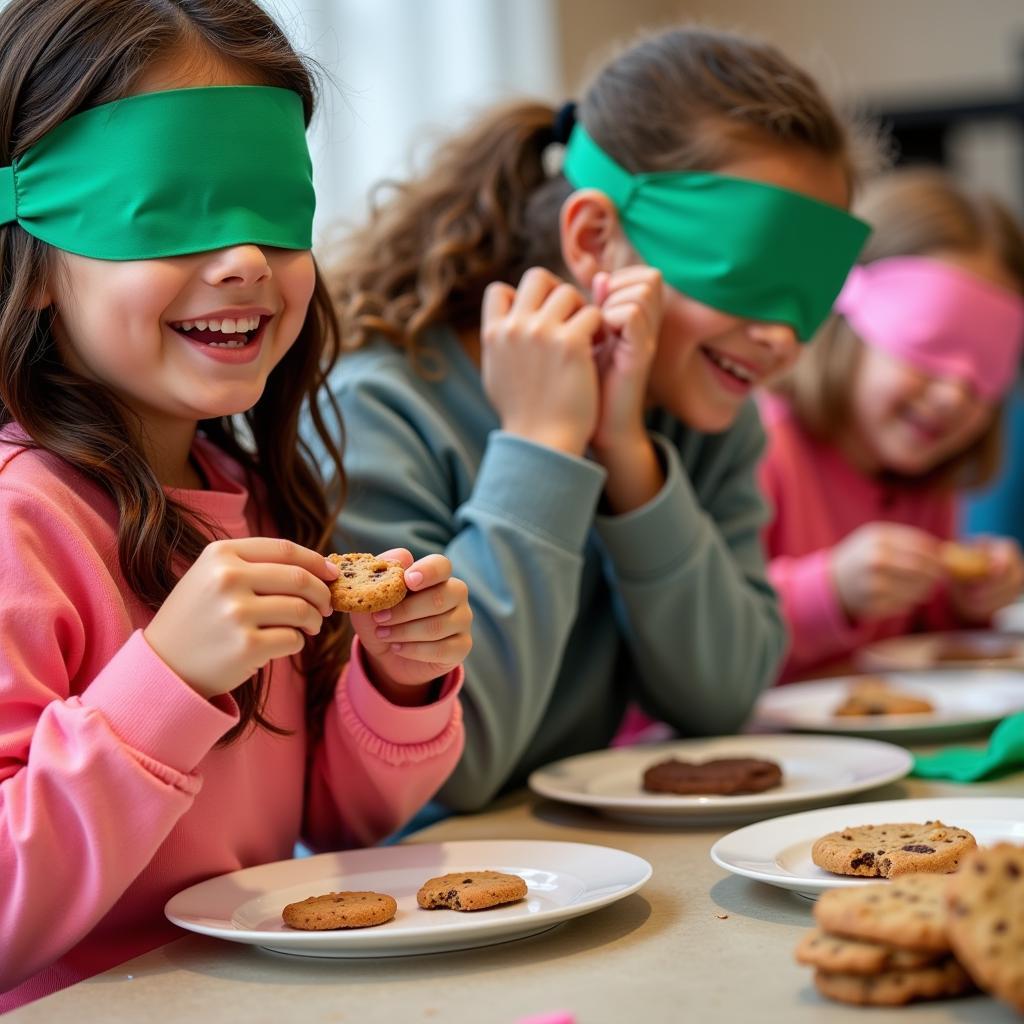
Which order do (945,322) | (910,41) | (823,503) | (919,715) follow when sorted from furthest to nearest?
1. (910,41)
2. (823,503)
3. (945,322)
4. (919,715)

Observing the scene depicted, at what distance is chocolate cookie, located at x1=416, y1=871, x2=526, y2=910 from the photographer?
0.91 metres

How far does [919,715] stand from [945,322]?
35.7 inches

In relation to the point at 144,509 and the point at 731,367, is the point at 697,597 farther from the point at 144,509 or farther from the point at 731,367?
the point at 144,509

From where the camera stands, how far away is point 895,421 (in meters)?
2.33

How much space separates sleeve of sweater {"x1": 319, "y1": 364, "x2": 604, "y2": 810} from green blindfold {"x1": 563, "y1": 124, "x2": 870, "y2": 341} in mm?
258

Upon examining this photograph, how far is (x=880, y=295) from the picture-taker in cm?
232

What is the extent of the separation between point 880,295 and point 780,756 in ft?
3.82

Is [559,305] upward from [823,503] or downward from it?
upward

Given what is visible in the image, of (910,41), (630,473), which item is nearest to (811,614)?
(630,473)

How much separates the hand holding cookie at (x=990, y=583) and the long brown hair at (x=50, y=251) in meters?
1.61

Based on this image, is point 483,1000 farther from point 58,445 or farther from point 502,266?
point 502,266

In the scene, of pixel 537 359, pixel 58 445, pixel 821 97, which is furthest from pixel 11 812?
pixel 821 97

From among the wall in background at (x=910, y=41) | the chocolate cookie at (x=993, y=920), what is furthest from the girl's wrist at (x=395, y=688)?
the wall in background at (x=910, y=41)

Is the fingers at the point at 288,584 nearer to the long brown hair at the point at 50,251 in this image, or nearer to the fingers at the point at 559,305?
the long brown hair at the point at 50,251
